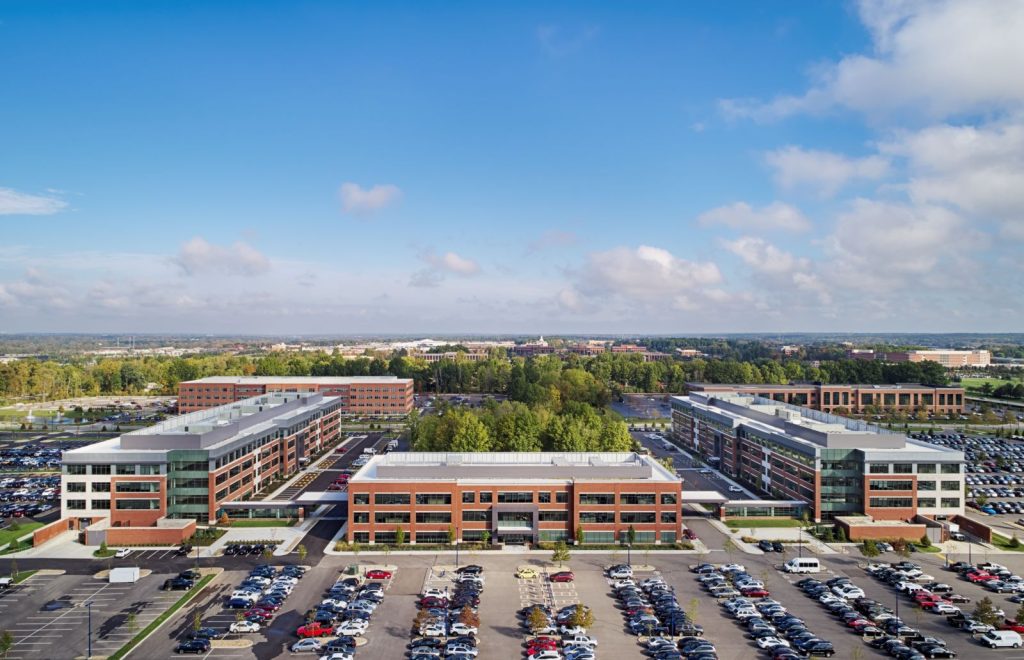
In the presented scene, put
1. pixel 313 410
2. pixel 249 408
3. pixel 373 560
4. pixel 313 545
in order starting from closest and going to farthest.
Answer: pixel 373 560 → pixel 313 545 → pixel 249 408 → pixel 313 410

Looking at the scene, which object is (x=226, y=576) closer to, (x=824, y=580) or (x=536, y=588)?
(x=536, y=588)

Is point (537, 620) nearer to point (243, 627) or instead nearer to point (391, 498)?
point (243, 627)

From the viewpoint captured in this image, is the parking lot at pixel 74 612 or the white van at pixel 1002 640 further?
the white van at pixel 1002 640

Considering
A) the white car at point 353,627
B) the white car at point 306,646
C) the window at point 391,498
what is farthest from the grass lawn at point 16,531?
the white car at point 353,627

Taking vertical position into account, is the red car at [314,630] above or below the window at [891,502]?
below

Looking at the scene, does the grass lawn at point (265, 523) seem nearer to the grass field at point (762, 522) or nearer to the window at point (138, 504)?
the window at point (138, 504)

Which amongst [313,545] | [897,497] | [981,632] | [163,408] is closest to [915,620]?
[981,632]

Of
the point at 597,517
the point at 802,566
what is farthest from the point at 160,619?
the point at 802,566

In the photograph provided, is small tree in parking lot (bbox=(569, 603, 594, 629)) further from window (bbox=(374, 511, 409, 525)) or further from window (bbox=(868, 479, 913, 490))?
window (bbox=(868, 479, 913, 490))

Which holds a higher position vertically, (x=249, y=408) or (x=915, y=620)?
(x=249, y=408)
